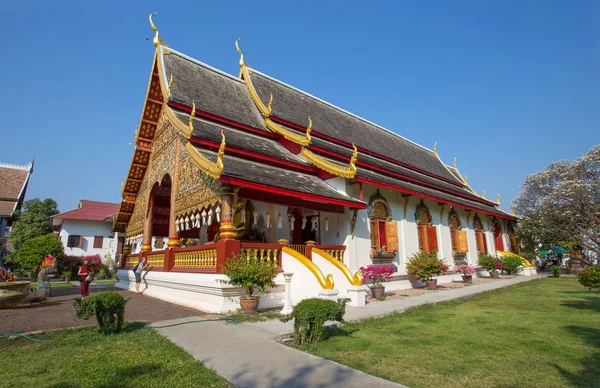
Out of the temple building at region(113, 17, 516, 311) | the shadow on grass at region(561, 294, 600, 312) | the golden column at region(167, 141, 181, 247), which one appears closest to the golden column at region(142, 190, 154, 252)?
the temple building at region(113, 17, 516, 311)

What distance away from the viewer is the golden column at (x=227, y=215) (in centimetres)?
802

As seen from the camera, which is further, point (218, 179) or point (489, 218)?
point (489, 218)

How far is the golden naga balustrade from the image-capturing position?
8.42 meters

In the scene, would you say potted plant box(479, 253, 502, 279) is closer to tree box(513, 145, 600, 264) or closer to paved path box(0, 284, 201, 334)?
tree box(513, 145, 600, 264)

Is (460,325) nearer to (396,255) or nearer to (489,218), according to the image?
(396,255)

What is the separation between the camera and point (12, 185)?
26.6m

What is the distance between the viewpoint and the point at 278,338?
5.01m

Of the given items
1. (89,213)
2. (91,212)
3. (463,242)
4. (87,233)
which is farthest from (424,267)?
(91,212)

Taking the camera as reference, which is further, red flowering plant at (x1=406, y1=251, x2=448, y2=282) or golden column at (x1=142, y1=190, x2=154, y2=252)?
golden column at (x1=142, y1=190, x2=154, y2=252)

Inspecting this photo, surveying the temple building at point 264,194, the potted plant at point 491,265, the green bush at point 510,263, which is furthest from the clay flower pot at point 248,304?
the green bush at point 510,263

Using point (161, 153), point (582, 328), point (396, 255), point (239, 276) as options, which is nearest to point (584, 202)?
point (396, 255)

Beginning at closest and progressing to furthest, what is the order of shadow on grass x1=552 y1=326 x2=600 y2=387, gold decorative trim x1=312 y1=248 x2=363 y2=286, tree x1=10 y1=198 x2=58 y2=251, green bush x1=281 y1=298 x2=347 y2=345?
shadow on grass x1=552 y1=326 x2=600 y2=387 → green bush x1=281 y1=298 x2=347 y2=345 → gold decorative trim x1=312 y1=248 x2=363 y2=286 → tree x1=10 y1=198 x2=58 y2=251

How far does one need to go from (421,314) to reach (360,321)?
1.60 metres

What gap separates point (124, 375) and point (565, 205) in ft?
74.1
